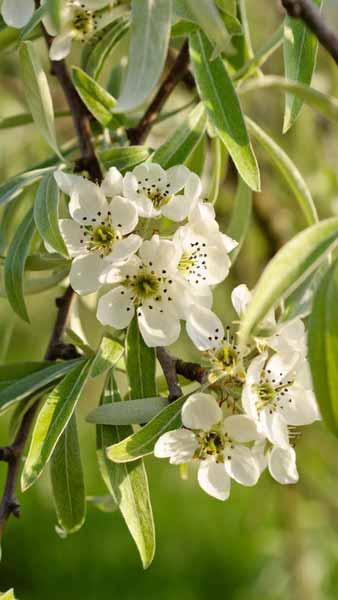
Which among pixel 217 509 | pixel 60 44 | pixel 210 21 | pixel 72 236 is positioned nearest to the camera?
pixel 210 21

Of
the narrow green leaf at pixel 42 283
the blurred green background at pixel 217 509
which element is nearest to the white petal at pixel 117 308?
the narrow green leaf at pixel 42 283

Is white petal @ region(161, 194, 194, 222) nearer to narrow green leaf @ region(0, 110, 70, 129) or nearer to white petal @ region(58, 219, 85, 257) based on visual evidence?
white petal @ region(58, 219, 85, 257)

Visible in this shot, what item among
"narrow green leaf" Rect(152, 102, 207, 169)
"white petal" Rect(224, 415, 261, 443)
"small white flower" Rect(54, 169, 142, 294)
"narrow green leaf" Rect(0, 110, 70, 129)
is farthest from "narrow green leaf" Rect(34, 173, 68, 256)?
"narrow green leaf" Rect(0, 110, 70, 129)

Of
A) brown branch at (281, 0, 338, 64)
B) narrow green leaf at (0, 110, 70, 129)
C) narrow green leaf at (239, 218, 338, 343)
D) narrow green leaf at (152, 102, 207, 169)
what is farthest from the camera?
narrow green leaf at (0, 110, 70, 129)

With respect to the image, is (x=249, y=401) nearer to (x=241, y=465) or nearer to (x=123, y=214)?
(x=241, y=465)

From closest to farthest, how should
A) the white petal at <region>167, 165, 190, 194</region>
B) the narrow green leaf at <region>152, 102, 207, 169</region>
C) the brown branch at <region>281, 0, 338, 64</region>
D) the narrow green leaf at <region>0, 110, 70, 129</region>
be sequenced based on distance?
the brown branch at <region>281, 0, 338, 64</region> < the white petal at <region>167, 165, 190, 194</region> < the narrow green leaf at <region>152, 102, 207, 169</region> < the narrow green leaf at <region>0, 110, 70, 129</region>

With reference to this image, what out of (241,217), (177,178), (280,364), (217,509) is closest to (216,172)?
(241,217)
